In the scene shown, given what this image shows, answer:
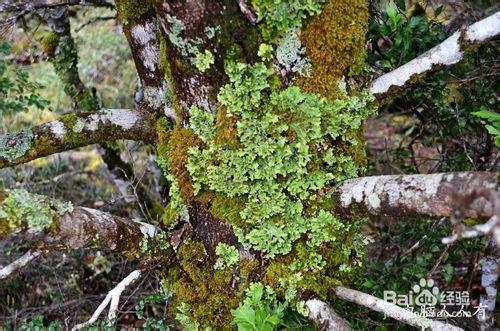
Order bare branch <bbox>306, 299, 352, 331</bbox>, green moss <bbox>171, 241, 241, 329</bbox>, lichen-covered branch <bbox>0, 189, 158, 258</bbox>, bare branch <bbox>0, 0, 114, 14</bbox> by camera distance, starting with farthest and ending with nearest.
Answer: bare branch <bbox>0, 0, 114, 14</bbox> → green moss <bbox>171, 241, 241, 329</bbox> → bare branch <bbox>306, 299, 352, 331</bbox> → lichen-covered branch <bbox>0, 189, 158, 258</bbox>

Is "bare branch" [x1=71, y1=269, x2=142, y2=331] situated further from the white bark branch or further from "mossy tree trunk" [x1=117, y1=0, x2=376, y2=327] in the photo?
the white bark branch

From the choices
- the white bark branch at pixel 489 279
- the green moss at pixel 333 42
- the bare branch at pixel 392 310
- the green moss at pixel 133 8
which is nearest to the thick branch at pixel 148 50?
the green moss at pixel 133 8

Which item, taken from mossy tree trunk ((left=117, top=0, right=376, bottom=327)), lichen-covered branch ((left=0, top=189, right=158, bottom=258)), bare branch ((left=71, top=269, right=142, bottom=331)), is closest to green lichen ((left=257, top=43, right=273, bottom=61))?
mossy tree trunk ((left=117, top=0, right=376, bottom=327))

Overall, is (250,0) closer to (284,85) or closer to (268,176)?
(284,85)

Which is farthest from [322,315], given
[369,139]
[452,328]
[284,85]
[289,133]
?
[369,139]

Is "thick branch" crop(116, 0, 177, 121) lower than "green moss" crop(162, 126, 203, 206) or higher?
higher

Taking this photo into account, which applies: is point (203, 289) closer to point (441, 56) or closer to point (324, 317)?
point (324, 317)
